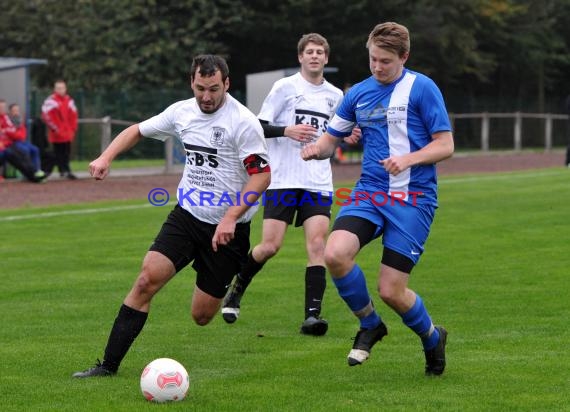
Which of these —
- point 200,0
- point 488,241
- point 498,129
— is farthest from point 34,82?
point 488,241

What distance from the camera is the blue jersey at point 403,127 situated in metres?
7.13

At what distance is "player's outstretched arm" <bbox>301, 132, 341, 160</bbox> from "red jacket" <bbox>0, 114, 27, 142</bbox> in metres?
16.5

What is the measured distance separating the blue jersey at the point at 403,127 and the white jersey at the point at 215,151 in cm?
72

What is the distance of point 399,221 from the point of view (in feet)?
23.4

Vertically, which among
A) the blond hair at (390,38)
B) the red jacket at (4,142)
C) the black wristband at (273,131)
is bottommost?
the red jacket at (4,142)

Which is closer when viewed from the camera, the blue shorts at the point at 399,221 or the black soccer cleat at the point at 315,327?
the blue shorts at the point at 399,221

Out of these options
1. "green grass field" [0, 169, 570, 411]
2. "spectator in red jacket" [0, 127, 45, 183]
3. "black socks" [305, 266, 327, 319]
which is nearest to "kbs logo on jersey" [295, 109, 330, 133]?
"black socks" [305, 266, 327, 319]

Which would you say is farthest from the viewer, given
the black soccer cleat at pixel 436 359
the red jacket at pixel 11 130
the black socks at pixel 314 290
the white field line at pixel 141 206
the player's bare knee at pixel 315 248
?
the red jacket at pixel 11 130

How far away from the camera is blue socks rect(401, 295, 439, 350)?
713 cm

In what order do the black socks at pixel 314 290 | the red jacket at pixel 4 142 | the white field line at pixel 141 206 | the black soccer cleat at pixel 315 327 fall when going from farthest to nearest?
the red jacket at pixel 4 142, the white field line at pixel 141 206, the black socks at pixel 314 290, the black soccer cleat at pixel 315 327

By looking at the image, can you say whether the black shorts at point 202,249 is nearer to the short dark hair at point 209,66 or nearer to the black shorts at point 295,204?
the short dark hair at point 209,66

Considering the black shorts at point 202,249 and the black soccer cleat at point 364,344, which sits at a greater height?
the black shorts at point 202,249

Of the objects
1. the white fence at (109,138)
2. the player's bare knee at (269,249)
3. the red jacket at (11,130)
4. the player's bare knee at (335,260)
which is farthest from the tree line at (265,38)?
the player's bare knee at (335,260)

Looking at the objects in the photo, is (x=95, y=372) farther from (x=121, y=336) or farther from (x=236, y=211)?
(x=236, y=211)
